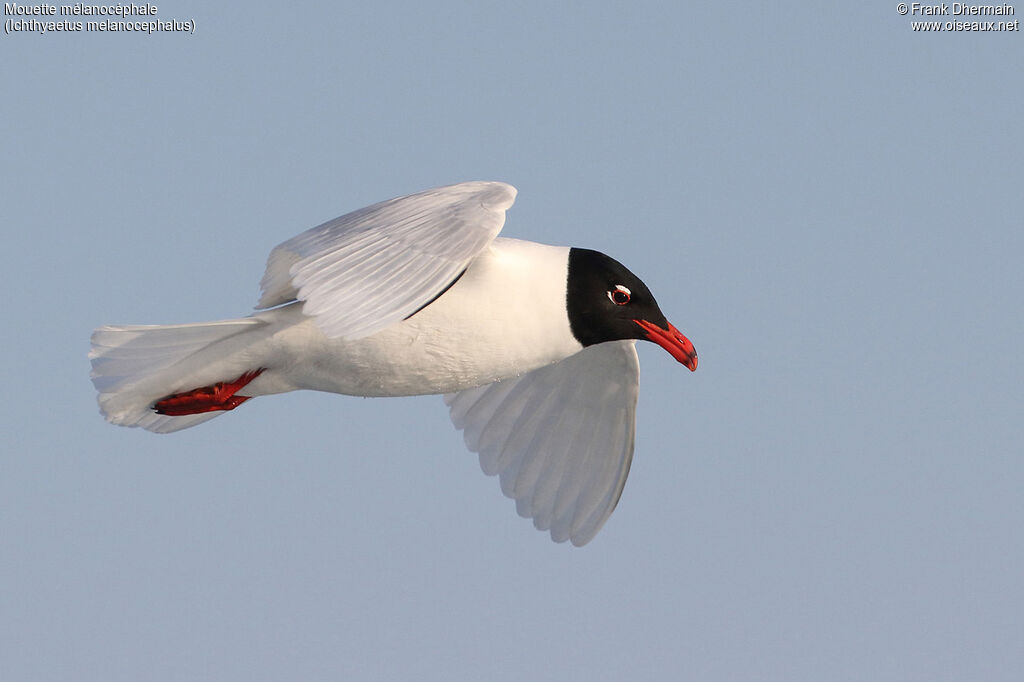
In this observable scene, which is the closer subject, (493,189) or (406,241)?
(406,241)

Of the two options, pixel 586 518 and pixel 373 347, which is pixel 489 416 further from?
pixel 373 347

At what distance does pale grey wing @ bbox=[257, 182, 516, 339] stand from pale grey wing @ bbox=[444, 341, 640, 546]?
2609 mm

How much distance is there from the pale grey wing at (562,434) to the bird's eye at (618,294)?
1.39m

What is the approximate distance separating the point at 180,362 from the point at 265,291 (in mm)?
865

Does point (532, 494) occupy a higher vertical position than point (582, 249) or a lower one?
lower

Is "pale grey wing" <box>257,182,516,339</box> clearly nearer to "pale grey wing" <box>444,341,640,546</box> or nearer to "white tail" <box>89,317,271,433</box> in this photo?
"white tail" <box>89,317,271,433</box>

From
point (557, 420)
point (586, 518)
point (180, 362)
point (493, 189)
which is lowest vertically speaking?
point (586, 518)

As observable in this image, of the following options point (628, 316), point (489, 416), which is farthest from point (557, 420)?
point (628, 316)

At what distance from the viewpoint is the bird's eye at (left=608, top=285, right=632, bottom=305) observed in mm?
9914

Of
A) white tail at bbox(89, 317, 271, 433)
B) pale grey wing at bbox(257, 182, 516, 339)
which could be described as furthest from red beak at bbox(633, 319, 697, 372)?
white tail at bbox(89, 317, 271, 433)

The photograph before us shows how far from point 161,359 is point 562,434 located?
3321 millimetres

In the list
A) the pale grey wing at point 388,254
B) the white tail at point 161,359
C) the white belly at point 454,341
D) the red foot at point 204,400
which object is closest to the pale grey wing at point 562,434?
the white belly at point 454,341

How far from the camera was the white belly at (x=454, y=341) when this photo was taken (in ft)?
30.9

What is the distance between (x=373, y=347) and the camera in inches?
369
